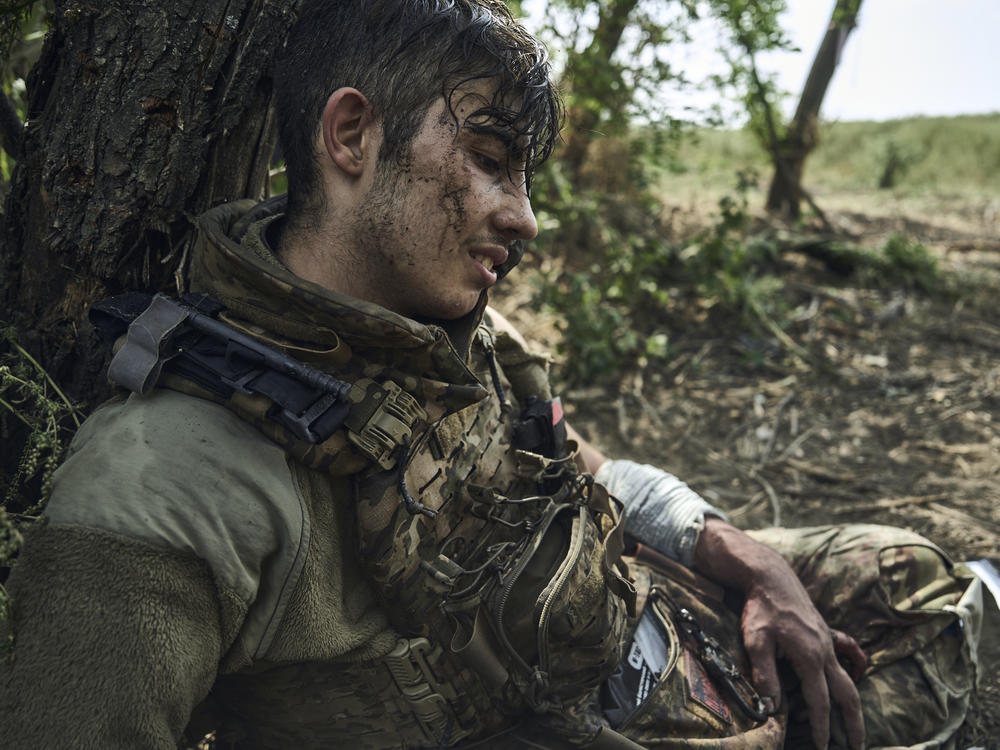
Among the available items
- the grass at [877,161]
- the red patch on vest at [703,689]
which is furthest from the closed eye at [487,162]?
the grass at [877,161]

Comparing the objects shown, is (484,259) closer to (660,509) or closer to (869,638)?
(660,509)

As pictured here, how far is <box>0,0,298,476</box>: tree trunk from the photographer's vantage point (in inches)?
69.0

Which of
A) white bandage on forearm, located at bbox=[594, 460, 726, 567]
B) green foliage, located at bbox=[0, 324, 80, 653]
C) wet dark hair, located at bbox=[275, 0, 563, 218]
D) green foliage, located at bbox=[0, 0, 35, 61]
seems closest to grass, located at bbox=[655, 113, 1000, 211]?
white bandage on forearm, located at bbox=[594, 460, 726, 567]

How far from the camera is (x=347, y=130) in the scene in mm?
1689

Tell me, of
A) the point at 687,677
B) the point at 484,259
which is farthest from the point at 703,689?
the point at 484,259

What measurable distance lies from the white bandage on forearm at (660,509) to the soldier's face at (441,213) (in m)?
1.03

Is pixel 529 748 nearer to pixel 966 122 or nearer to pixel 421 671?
pixel 421 671

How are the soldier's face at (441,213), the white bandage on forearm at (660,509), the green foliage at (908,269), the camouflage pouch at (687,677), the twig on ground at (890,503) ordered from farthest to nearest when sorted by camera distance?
the green foliage at (908,269) → the twig on ground at (890,503) → the white bandage on forearm at (660,509) → the camouflage pouch at (687,677) → the soldier's face at (441,213)

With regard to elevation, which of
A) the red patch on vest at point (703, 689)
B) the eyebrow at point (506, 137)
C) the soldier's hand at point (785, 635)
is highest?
the eyebrow at point (506, 137)

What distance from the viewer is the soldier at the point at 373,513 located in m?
1.31

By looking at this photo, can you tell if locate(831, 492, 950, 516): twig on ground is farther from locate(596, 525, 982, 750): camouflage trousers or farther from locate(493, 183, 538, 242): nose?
locate(493, 183, 538, 242): nose

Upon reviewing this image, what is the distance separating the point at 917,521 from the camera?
3283 millimetres

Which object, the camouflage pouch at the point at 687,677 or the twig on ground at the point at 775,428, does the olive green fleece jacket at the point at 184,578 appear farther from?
the twig on ground at the point at 775,428

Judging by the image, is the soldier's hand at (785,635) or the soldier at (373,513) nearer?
the soldier at (373,513)
